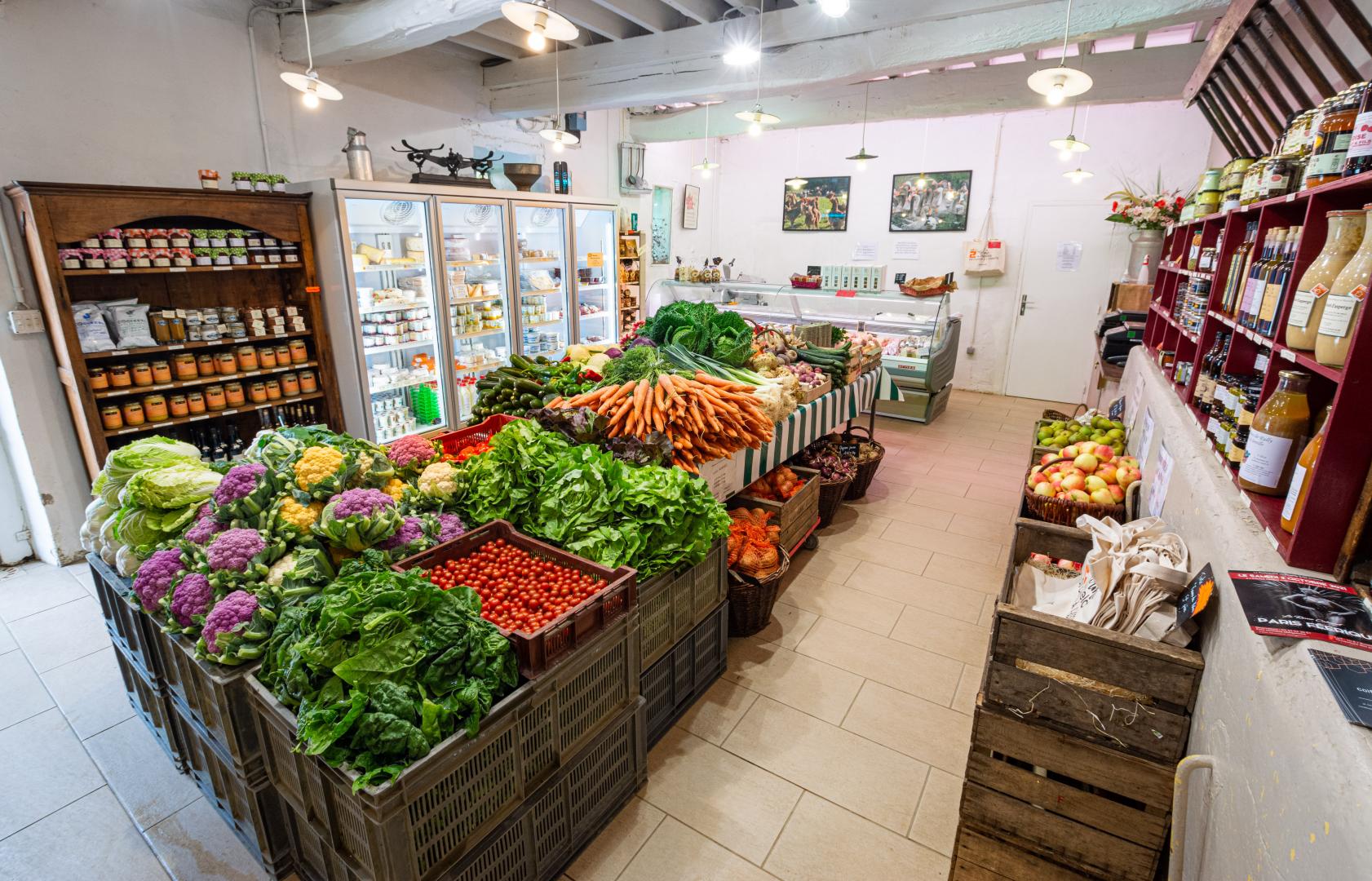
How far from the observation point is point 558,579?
2119mm

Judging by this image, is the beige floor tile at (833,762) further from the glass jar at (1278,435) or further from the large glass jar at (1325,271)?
the large glass jar at (1325,271)

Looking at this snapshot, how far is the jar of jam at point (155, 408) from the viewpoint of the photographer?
13.3 ft

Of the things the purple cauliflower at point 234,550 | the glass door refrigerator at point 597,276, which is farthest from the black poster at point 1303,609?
the glass door refrigerator at point 597,276

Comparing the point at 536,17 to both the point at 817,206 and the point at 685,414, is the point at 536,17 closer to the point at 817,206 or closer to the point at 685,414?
the point at 685,414

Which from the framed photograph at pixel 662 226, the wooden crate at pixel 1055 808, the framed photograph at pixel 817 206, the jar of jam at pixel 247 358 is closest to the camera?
the wooden crate at pixel 1055 808

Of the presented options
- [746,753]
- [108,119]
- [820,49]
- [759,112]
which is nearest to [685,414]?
[746,753]

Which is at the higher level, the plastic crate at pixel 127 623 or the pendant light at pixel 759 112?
the pendant light at pixel 759 112

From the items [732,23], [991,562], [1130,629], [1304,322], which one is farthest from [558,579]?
[732,23]

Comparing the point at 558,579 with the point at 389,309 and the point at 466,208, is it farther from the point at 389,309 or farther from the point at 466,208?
the point at 466,208

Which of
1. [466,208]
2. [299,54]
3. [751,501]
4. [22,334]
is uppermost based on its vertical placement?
[299,54]

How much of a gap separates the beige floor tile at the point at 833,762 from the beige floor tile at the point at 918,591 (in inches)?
47.7

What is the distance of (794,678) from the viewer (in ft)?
10.1

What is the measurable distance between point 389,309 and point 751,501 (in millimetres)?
3508

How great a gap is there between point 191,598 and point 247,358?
3186mm
